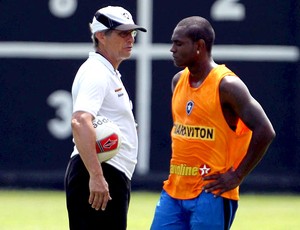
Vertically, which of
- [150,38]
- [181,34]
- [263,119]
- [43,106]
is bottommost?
[43,106]

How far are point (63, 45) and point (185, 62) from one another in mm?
7893

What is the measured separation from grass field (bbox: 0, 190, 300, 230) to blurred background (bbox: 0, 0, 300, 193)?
370 millimetres

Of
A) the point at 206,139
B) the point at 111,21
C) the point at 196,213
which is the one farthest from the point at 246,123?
the point at 111,21

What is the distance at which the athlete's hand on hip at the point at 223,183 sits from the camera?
6781mm

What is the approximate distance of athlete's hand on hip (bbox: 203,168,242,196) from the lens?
678 cm

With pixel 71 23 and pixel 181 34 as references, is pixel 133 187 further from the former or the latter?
pixel 181 34

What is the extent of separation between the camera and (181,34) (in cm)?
698

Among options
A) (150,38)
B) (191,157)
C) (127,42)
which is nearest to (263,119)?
(191,157)

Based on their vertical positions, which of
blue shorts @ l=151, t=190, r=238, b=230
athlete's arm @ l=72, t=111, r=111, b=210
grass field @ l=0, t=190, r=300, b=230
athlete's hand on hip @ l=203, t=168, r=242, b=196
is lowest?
grass field @ l=0, t=190, r=300, b=230

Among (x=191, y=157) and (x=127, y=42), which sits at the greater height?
(x=127, y=42)

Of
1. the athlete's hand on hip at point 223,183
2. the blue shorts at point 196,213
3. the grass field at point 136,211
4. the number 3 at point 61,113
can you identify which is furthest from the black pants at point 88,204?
the number 3 at point 61,113

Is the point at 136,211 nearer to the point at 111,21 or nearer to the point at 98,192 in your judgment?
the point at 111,21

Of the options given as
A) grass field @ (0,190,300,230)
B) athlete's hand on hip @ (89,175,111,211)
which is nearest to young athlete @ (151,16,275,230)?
athlete's hand on hip @ (89,175,111,211)

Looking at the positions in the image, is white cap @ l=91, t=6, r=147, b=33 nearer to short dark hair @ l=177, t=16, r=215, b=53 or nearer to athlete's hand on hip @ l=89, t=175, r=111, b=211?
short dark hair @ l=177, t=16, r=215, b=53
